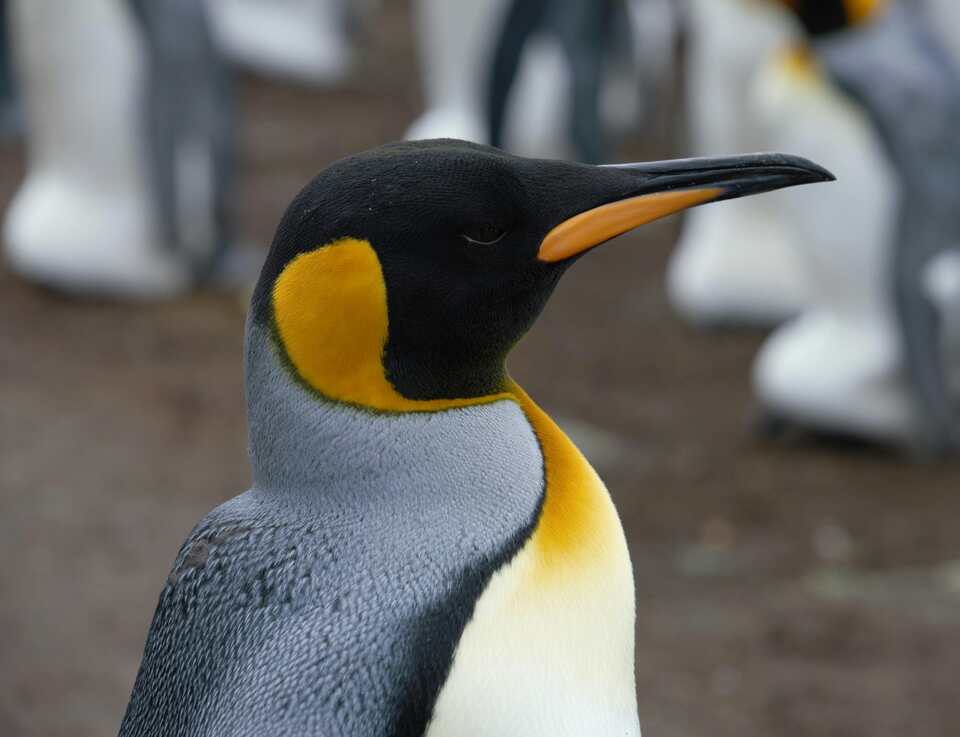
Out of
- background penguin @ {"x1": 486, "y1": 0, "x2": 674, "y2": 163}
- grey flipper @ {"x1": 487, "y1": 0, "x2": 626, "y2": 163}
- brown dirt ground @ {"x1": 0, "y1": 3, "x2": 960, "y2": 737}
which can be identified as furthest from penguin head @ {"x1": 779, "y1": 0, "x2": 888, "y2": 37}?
grey flipper @ {"x1": 487, "y1": 0, "x2": 626, "y2": 163}

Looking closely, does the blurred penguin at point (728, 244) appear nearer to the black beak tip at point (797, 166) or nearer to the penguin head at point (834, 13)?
the penguin head at point (834, 13)

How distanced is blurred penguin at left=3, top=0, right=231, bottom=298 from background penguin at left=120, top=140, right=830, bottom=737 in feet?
13.6

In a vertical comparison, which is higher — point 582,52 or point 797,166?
point 797,166

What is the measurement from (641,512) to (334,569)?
2.78 meters

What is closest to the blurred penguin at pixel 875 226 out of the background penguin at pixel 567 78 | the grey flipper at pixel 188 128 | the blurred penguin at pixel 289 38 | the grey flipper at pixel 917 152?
the grey flipper at pixel 917 152

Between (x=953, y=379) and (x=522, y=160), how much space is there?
3.20m

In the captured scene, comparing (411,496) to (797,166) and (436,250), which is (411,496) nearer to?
(436,250)

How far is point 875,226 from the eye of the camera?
13.9 feet

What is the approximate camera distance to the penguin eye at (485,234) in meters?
1.38

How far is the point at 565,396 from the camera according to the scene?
4922mm

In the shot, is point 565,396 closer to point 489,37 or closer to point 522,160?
point 489,37

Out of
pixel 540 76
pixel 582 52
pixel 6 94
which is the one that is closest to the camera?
pixel 582 52

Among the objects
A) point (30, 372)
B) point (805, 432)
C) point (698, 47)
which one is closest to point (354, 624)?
point (805, 432)

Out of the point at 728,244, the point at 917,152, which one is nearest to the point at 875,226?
the point at 917,152
